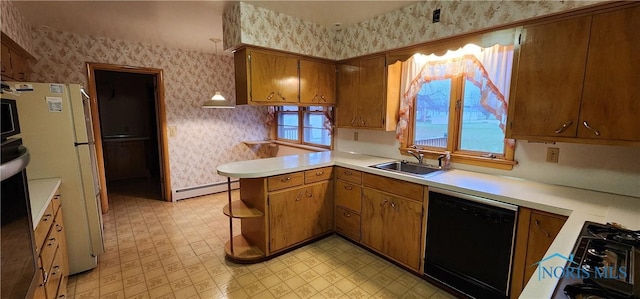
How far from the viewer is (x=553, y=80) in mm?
1787

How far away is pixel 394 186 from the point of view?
2447 mm

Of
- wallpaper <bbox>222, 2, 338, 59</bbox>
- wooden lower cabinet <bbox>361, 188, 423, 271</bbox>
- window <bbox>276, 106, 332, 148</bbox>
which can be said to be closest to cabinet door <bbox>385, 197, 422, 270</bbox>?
wooden lower cabinet <bbox>361, 188, 423, 271</bbox>

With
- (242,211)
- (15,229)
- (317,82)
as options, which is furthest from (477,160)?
(15,229)

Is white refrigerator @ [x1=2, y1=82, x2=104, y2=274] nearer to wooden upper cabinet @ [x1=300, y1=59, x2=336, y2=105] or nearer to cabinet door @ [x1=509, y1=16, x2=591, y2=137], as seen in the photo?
wooden upper cabinet @ [x1=300, y1=59, x2=336, y2=105]

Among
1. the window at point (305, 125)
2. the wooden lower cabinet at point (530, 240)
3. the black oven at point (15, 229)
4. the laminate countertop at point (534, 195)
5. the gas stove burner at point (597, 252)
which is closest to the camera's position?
the black oven at point (15, 229)

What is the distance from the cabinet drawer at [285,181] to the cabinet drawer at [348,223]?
2.07 ft

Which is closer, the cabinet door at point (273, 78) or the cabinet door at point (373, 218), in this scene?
the cabinet door at point (373, 218)

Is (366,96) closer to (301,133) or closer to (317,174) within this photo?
(317,174)

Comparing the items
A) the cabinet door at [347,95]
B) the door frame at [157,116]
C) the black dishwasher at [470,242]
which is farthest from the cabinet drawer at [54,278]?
the cabinet door at [347,95]

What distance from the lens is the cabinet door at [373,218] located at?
2.58 m

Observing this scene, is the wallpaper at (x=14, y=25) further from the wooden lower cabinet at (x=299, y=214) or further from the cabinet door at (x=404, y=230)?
the cabinet door at (x=404, y=230)

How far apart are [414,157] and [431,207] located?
0.85m

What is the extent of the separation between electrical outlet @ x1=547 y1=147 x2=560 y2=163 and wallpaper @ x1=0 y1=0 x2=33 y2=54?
14.0 ft

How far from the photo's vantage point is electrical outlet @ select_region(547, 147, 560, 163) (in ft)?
6.64
